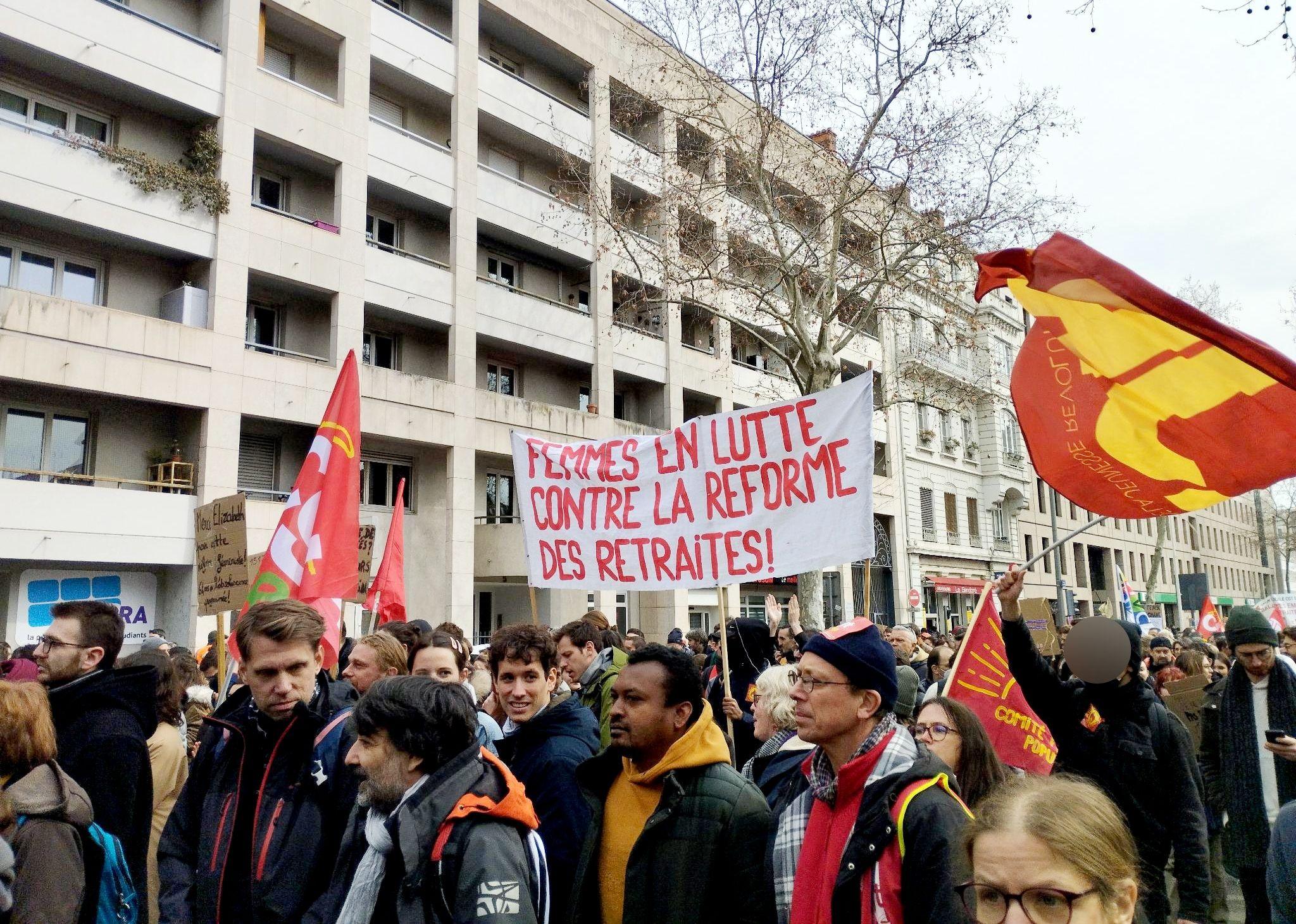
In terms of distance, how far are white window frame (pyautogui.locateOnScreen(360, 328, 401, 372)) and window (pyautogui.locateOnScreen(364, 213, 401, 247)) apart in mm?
1966

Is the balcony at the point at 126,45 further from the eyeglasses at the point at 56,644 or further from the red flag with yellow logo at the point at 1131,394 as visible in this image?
the red flag with yellow logo at the point at 1131,394

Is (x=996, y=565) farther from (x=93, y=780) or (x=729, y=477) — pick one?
(x=93, y=780)

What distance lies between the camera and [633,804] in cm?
305

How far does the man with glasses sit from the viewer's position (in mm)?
4609

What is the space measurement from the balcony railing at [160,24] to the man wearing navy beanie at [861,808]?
742 inches

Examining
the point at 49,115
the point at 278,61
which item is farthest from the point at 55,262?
the point at 278,61

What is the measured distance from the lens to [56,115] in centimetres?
1694

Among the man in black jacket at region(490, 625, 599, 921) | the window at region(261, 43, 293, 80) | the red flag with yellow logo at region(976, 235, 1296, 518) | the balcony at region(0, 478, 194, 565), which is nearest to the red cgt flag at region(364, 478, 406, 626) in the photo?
the man in black jacket at region(490, 625, 599, 921)

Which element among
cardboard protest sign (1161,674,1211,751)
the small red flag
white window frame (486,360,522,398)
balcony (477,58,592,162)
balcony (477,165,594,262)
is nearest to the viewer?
cardboard protest sign (1161,674,1211,751)

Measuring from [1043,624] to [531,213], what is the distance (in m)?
16.7

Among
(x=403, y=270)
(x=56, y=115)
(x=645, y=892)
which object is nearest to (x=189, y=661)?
(x=645, y=892)

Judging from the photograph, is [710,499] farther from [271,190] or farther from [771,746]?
[271,190]

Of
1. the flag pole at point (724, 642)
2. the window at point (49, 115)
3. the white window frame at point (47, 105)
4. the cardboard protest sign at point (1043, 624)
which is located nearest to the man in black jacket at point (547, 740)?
the flag pole at point (724, 642)

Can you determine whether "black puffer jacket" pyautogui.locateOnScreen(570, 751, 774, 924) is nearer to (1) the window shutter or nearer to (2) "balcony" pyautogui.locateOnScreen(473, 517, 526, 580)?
(1) the window shutter
